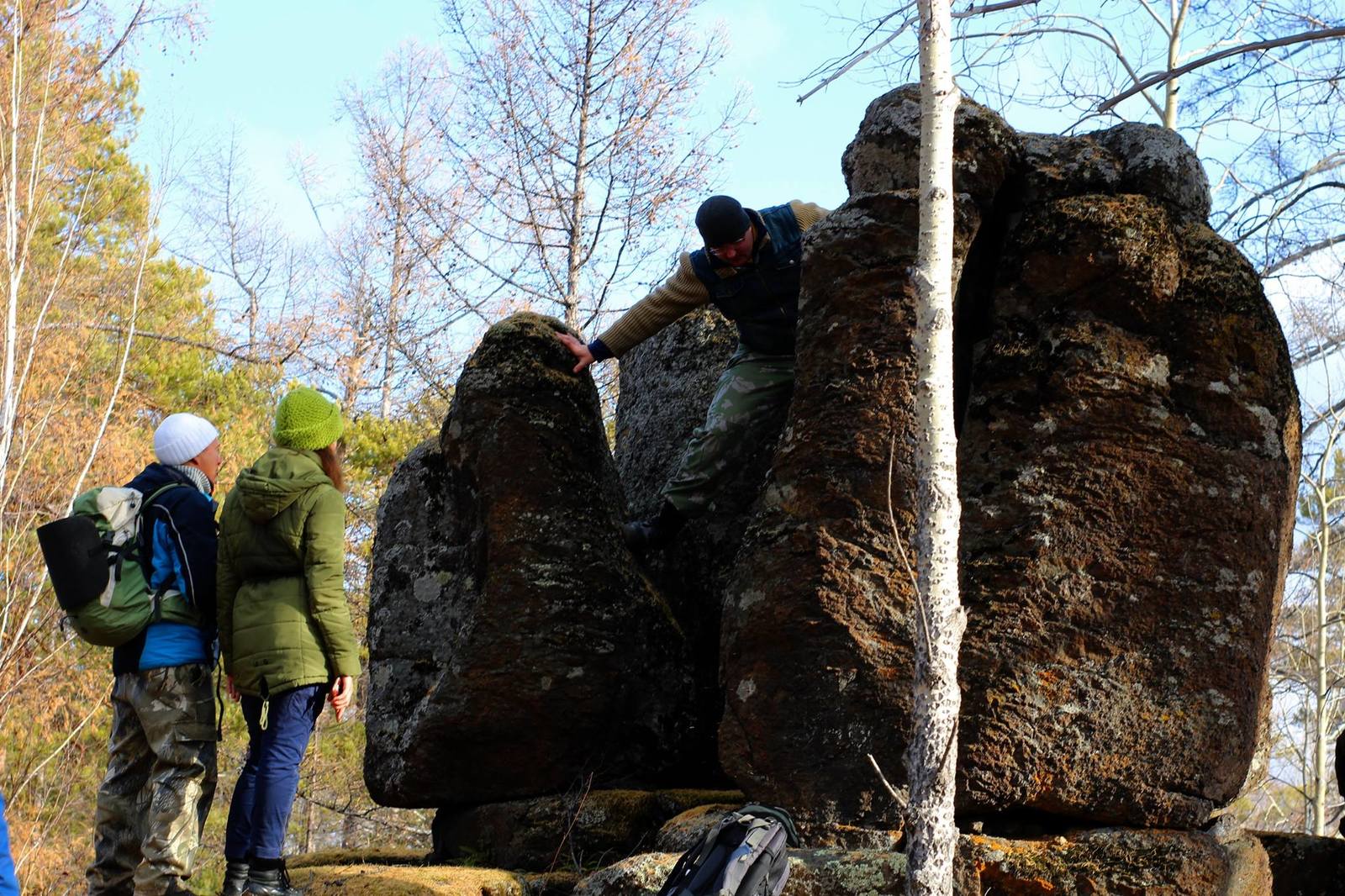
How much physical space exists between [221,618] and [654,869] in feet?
6.83

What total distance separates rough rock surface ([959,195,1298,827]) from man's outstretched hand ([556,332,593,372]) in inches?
85.1

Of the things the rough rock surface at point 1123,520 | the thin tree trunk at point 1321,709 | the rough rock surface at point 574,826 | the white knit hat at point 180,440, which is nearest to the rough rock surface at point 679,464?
the rough rock surface at point 574,826

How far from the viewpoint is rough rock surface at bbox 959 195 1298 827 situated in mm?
4418

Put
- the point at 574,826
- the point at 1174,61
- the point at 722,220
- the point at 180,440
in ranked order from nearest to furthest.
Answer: the point at 180,440
the point at 574,826
the point at 722,220
the point at 1174,61

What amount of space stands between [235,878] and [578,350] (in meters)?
2.98

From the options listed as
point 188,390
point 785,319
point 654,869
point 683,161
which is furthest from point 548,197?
point 654,869

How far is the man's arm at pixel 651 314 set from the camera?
643 centimetres

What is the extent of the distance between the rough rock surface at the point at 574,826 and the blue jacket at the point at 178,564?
168 centimetres

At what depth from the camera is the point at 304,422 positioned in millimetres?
5145

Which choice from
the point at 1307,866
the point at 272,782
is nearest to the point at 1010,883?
the point at 1307,866

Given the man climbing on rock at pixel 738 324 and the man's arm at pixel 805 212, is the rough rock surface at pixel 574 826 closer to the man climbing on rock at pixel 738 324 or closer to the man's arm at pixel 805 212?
the man climbing on rock at pixel 738 324

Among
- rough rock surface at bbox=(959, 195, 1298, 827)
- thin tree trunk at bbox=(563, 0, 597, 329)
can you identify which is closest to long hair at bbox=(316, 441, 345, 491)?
rough rock surface at bbox=(959, 195, 1298, 827)

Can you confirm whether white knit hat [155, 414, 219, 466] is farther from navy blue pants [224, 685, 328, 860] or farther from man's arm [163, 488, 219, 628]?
navy blue pants [224, 685, 328, 860]

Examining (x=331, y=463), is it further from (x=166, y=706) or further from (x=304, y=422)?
(x=166, y=706)
